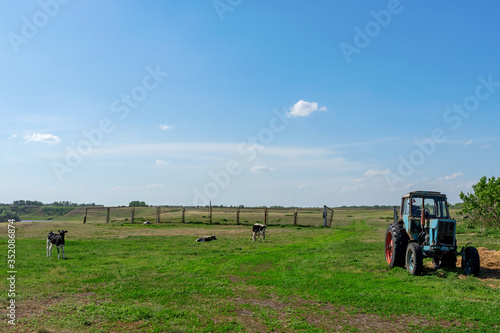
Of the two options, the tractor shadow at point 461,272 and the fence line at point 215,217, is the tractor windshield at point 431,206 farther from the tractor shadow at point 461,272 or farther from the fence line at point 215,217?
the fence line at point 215,217

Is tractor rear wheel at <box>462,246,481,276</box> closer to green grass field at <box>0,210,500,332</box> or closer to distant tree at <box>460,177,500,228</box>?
green grass field at <box>0,210,500,332</box>

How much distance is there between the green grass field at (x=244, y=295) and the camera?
7.92 metres

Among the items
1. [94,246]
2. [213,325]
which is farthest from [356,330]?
[94,246]

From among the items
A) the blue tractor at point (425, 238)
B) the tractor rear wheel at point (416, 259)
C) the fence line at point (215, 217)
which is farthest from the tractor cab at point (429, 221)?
the fence line at point (215, 217)

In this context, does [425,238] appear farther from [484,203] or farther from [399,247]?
[484,203]

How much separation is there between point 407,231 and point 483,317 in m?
6.87

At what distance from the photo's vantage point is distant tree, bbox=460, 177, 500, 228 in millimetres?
29047

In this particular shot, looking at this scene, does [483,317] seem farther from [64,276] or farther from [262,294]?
[64,276]

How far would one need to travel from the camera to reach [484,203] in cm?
3014

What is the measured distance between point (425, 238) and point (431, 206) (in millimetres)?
1922

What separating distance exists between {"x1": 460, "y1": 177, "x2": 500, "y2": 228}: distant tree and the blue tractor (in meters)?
18.2

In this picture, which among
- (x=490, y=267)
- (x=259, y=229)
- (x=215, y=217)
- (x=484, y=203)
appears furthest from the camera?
(x=215, y=217)

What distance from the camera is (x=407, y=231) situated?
14.9m

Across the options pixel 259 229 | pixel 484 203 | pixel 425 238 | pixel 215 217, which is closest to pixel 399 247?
pixel 425 238
